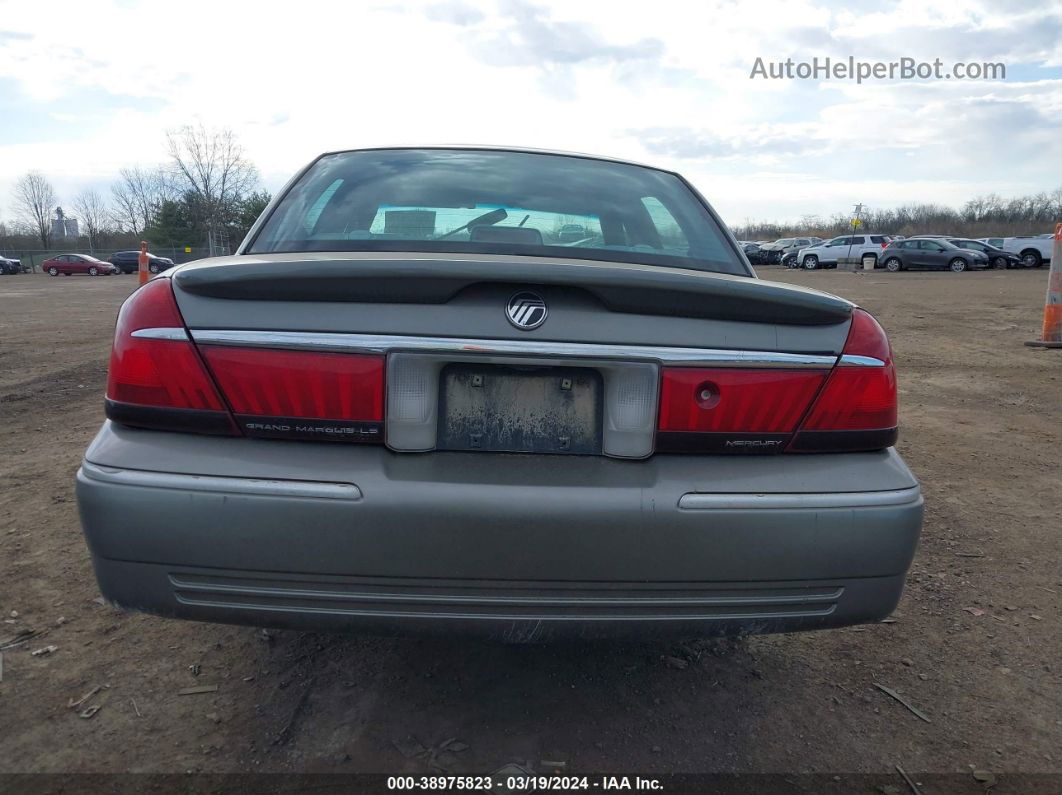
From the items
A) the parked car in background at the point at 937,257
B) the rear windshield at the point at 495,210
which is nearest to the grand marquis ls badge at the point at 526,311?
the rear windshield at the point at 495,210

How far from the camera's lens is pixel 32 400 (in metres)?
6.32

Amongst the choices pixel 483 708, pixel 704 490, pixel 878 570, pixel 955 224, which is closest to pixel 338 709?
pixel 483 708

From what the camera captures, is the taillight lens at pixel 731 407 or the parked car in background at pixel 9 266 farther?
the parked car in background at pixel 9 266

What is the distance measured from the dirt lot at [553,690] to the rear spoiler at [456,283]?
1.11m

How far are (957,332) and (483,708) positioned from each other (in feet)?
36.9

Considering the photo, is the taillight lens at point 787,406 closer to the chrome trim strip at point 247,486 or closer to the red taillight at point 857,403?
the red taillight at point 857,403

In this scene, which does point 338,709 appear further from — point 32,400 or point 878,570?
point 32,400

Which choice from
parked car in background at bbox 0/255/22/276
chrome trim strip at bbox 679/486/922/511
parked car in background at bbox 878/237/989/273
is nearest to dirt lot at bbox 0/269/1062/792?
chrome trim strip at bbox 679/486/922/511

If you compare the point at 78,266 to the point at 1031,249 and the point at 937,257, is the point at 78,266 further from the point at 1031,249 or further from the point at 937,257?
the point at 1031,249

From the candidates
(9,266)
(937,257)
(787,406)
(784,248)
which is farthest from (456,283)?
(9,266)

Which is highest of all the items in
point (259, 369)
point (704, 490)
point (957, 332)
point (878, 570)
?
point (259, 369)

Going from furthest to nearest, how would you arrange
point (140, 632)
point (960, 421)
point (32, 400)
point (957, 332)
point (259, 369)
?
point (957, 332)
point (32, 400)
point (960, 421)
point (140, 632)
point (259, 369)

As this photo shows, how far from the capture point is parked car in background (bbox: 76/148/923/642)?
1764 millimetres

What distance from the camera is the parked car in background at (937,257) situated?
109 feet
